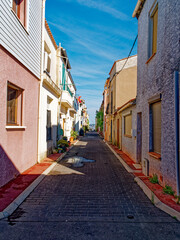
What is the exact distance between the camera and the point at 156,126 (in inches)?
252

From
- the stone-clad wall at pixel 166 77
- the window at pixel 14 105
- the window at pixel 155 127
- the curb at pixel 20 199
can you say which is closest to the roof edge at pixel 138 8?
the stone-clad wall at pixel 166 77

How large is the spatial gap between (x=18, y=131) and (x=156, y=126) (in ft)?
14.1

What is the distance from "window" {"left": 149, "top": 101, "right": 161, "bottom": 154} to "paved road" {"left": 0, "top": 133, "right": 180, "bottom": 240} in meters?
1.35

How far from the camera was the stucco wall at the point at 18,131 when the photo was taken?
5320 mm

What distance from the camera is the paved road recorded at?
10.4 feet

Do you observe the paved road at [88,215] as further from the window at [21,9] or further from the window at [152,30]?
the window at [21,9]

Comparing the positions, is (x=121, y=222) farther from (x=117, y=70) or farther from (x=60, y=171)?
(x=117, y=70)

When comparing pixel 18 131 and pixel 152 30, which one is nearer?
pixel 18 131

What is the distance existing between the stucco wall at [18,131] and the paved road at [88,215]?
3.57 ft

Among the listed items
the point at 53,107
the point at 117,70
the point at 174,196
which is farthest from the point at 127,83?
the point at 174,196

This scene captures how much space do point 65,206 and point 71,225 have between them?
34.2 inches

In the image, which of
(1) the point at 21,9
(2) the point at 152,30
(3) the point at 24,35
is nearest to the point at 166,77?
(2) the point at 152,30

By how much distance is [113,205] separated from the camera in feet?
14.4

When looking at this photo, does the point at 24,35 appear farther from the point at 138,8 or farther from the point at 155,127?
the point at 155,127
